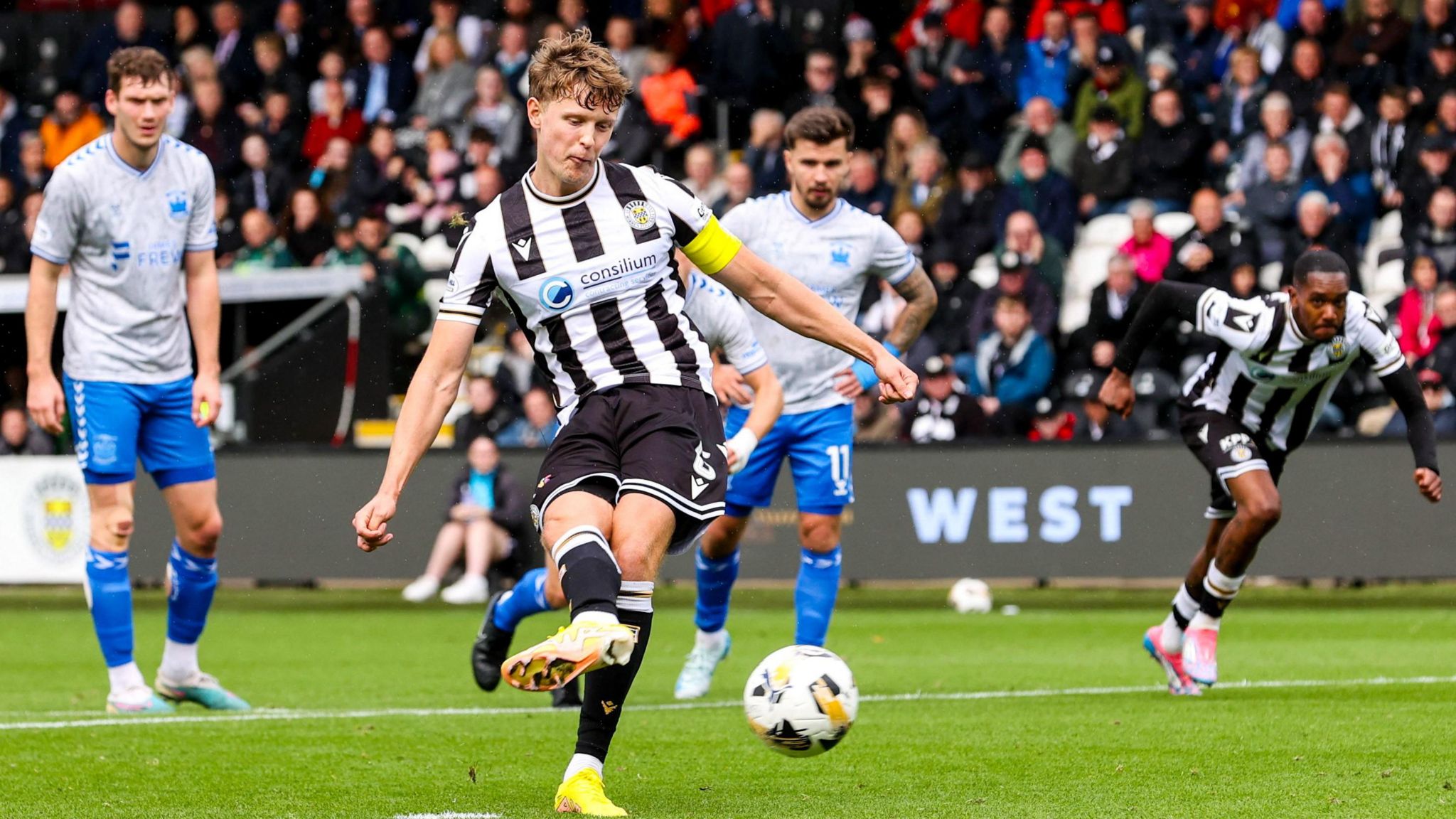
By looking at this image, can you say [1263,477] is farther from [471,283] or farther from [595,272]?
[471,283]

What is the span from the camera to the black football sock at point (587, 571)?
17.1ft

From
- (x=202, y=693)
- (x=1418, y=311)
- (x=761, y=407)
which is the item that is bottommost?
(x=1418, y=311)

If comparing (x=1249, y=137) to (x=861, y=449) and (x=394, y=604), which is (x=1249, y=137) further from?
(x=394, y=604)

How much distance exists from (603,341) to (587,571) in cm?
80

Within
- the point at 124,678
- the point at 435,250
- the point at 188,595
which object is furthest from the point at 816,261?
the point at 435,250

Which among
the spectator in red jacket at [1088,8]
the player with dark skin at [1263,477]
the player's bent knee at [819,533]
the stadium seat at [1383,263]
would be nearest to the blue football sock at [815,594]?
the player's bent knee at [819,533]

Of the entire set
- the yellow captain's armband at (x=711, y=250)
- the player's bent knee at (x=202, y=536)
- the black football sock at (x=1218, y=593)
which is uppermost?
the yellow captain's armband at (x=711, y=250)

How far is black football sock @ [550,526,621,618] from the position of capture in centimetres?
521

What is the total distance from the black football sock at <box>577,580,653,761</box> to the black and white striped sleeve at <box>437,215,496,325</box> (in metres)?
0.88

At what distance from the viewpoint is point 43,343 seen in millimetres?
8133

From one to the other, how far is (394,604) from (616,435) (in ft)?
34.8

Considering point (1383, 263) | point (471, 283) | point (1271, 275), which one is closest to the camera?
point (471, 283)

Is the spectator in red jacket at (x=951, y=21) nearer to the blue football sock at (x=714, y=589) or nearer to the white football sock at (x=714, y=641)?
the blue football sock at (x=714, y=589)

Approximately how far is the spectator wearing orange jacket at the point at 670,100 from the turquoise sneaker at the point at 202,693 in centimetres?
1213
